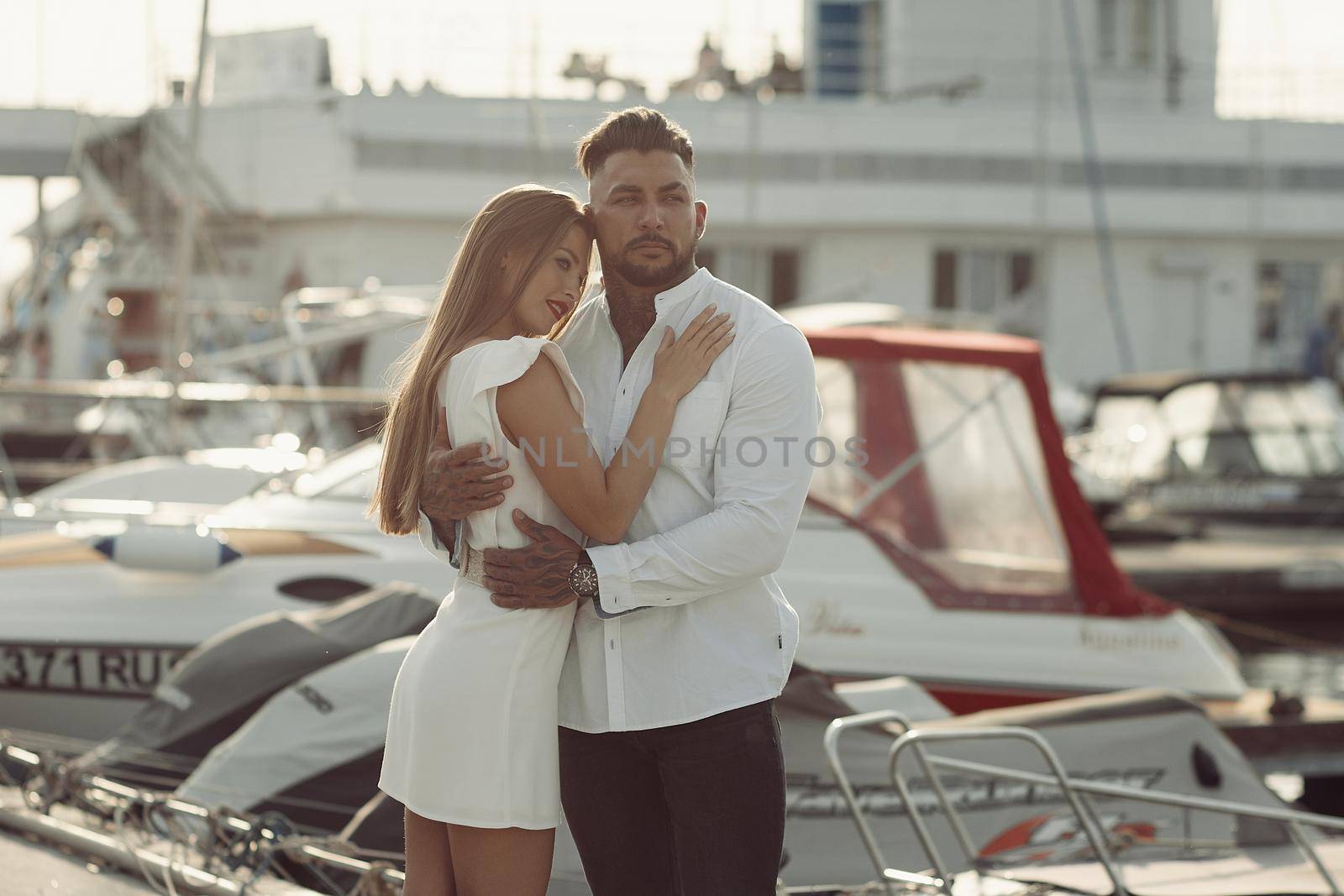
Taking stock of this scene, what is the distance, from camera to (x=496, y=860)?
2.42 metres

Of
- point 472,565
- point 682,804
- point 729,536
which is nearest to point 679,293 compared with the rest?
point 729,536

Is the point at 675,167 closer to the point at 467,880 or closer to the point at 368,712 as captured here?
the point at 467,880

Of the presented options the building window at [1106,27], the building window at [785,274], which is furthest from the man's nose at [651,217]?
the building window at [1106,27]

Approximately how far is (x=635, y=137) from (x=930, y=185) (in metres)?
27.0

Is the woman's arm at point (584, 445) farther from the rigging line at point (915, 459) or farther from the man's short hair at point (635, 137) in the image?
the rigging line at point (915, 459)

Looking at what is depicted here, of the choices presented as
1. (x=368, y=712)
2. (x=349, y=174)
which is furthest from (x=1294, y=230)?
(x=368, y=712)

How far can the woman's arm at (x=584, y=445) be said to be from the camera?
2371 mm

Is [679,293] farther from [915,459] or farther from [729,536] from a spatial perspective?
[915,459]

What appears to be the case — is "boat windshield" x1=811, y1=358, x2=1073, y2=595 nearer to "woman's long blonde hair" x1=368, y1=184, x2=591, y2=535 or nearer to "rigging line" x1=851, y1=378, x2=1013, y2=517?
"rigging line" x1=851, y1=378, x2=1013, y2=517

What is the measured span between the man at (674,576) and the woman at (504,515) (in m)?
0.05

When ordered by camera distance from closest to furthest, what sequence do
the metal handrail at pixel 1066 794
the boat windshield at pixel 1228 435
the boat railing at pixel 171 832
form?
the metal handrail at pixel 1066 794, the boat railing at pixel 171 832, the boat windshield at pixel 1228 435

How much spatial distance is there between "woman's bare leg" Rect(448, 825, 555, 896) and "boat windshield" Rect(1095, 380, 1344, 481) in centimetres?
1565

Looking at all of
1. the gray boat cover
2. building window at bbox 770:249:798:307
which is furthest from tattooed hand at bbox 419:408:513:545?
building window at bbox 770:249:798:307

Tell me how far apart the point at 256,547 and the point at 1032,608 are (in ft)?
10.8
